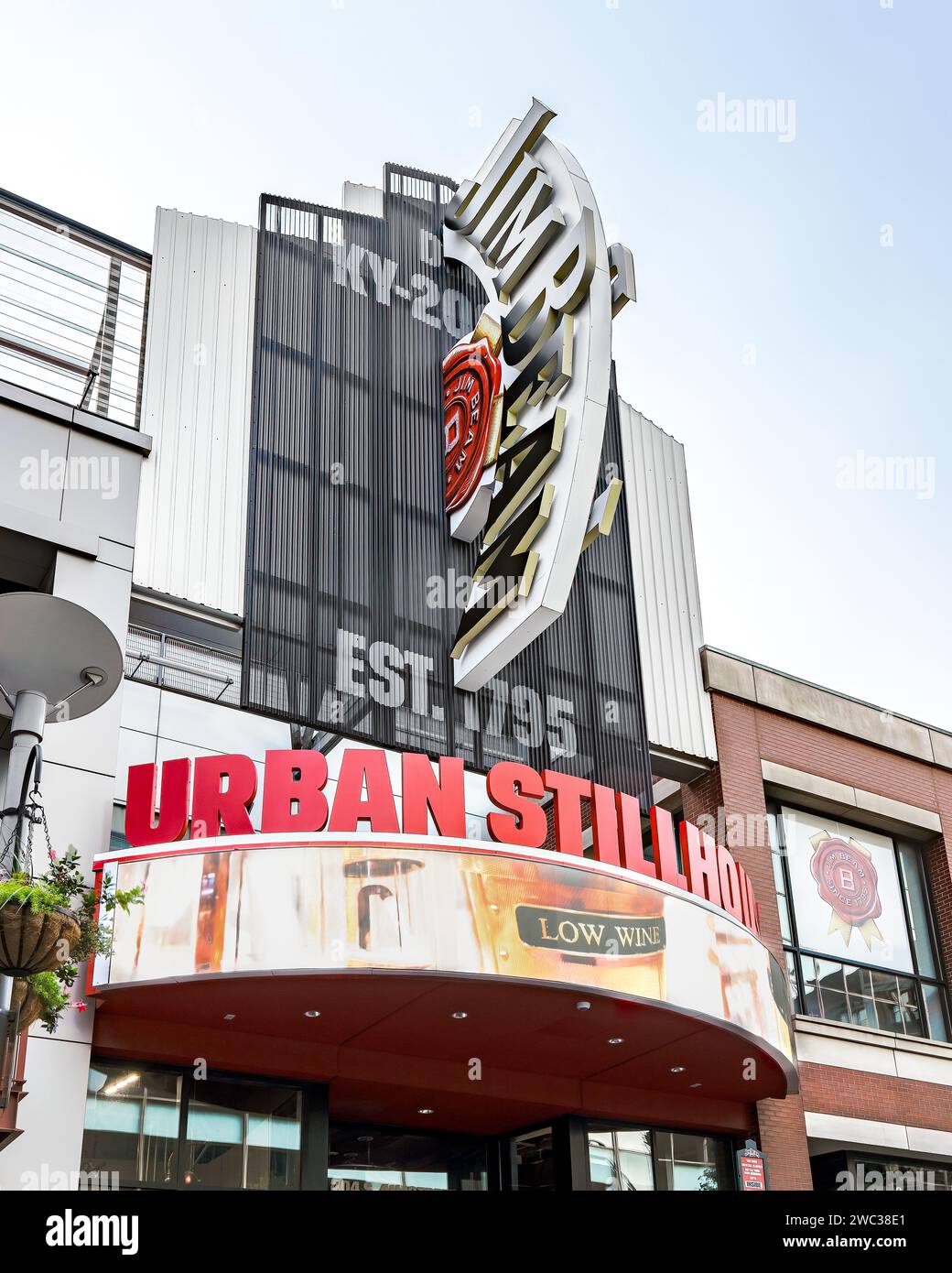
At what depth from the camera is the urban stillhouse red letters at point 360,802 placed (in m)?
13.9

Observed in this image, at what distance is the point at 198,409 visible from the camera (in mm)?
18094

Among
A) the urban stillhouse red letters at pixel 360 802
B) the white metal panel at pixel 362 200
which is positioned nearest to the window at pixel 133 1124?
the urban stillhouse red letters at pixel 360 802

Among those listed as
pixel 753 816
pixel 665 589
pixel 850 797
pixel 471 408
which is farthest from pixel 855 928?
pixel 471 408

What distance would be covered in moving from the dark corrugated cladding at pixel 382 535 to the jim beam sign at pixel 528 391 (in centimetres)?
55

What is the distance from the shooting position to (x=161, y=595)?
667 inches

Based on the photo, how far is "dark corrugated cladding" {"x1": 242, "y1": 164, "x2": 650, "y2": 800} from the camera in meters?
17.6

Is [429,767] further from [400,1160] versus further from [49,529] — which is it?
[400,1160]

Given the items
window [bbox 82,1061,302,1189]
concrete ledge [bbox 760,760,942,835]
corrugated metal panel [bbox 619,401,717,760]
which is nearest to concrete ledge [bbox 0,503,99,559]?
window [bbox 82,1061,302,1189]

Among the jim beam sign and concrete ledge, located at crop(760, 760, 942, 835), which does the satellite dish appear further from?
concrete ledge, located at crop(760, 760, 942, 835)

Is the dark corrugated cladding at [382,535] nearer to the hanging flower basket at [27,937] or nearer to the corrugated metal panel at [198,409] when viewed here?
the corrugated metal panel at [198,409]

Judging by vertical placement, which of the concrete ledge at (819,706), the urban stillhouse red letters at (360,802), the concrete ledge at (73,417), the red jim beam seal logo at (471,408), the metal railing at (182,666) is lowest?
the urban stillhouse red letters at (360,802)

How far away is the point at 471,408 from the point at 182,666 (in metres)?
6.03
